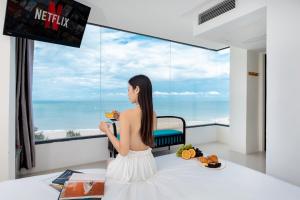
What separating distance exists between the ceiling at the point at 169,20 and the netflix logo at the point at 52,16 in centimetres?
54

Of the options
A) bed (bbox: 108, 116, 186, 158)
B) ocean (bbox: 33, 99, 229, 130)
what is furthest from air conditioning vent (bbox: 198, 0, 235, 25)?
bed (bbox: 108, 116, 186, 158)

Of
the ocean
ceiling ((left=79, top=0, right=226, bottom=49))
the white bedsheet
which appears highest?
ceiling ((left=79, top=0, right=226, bottom=49))

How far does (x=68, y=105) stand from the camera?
483 centimetres

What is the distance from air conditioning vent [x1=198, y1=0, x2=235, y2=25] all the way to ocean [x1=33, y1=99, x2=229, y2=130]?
6.08 feet

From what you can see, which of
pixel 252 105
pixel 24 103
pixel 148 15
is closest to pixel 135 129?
pixel 24 103

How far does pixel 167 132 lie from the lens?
3.95 metres

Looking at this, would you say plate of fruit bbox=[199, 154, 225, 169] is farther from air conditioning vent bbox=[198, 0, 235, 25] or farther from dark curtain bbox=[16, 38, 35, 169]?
dark curtain bbox=[16, 38, 35, 169]

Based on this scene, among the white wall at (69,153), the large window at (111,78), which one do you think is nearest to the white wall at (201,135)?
the large window at (111,78)

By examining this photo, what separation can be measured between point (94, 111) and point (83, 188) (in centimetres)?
289

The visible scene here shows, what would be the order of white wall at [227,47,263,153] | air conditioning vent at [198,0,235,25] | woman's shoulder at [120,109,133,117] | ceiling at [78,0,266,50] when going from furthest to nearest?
white wall at [227,47,263,153]
ceiling at [78,0,266,50]
air conditioning vent at [198,0,235,25]
woman's shoulder at [120,109,133,117]

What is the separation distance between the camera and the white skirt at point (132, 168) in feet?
5.01

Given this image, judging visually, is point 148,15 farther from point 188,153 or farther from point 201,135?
point 201,135

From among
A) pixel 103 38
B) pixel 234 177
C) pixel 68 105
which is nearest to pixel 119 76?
pixel 103 38

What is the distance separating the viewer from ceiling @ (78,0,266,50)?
280cm
